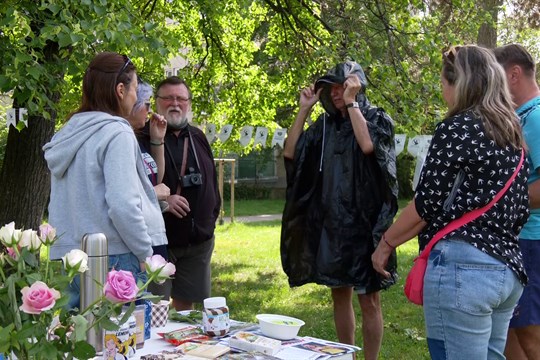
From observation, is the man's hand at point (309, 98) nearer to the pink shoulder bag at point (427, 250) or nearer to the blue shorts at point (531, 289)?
the blue shorts at point (531, 289)

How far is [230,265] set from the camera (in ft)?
31.2

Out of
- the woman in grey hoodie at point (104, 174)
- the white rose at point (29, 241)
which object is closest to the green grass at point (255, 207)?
the woman in grey hoodie at point (104, 174)

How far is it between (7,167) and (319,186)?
389 centimetres

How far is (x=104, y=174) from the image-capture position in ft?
8.93

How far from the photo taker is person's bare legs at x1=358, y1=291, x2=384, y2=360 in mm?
3889

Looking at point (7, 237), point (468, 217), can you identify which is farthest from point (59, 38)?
point (7, 237)

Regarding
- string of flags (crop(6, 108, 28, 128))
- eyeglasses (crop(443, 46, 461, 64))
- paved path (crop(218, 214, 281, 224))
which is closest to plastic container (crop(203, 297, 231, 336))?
eyeglasses (crop(443, 46, 461, 64))

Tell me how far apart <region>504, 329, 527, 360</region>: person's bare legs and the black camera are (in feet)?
6.16

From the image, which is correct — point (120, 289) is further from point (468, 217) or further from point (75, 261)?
point (468, 217)

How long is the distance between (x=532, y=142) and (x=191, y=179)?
1.90m

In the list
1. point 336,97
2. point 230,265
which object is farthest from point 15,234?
point 230,265

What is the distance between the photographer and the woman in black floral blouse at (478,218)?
2457mm

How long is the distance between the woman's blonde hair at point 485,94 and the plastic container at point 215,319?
1.15 metres

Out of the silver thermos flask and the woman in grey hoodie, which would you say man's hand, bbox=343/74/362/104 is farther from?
the silver thermos flask
